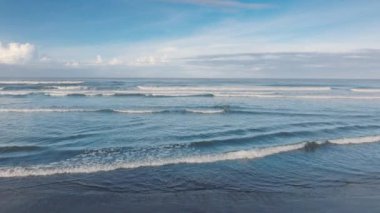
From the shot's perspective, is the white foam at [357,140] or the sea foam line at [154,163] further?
the white foam at [357,140]

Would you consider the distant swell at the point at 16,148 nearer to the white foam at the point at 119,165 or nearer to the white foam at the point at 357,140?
the white foam at the point at 119,165

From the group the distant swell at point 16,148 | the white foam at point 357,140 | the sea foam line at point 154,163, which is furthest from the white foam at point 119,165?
the white foam at point 357,140

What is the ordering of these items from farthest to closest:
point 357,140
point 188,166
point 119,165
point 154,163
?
1. point 357,140
2. point 154,163
3. point 188,166
4. point 119,165

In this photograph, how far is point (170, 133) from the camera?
1656cm

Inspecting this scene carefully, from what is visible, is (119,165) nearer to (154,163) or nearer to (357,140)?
(154,163)

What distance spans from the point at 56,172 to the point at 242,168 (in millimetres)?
5392

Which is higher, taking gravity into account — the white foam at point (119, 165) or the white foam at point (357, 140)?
the white foam at point (357, 140)

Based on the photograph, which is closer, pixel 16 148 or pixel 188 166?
pixel 188 166

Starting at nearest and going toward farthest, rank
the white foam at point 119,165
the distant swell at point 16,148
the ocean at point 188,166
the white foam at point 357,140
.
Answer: the ocean at point 188,166, the white foam at point 119,165, the distant swell at point 16,148, the white foam at point 357,140

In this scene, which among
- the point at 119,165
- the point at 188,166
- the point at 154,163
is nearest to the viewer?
the point at 119,165

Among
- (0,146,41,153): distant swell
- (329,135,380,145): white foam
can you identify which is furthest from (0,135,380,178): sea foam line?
(0,146,41,153): distant swell

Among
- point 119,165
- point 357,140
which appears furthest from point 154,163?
point 357,140

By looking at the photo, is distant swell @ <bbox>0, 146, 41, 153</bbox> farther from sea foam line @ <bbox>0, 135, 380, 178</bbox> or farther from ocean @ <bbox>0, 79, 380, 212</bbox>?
sea foam line @ <bbox>0, 135, 380, 178</bbox>

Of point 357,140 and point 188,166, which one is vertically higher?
point 357,140
